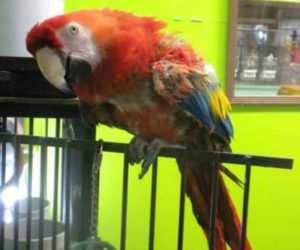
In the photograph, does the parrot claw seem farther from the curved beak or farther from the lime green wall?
the lime green wall

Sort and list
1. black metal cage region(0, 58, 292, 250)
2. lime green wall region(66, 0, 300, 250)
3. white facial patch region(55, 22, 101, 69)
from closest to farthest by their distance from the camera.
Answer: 1. black metal cage region(0, 58, 292, 250)
2. white facial patch region(55, 22, 101, 69)
3. lime green wall region(66, 0, 300, 250)

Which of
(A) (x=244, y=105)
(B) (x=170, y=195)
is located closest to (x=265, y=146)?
(A) (x=244, y=105)

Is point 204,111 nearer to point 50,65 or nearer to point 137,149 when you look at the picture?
point 137,149

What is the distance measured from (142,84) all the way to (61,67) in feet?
0.40

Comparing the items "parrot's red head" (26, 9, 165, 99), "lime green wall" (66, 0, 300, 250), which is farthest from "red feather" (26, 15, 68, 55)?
"lime green wall" (66, 0, 300, 250)

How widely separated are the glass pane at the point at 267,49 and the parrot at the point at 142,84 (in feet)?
2.05

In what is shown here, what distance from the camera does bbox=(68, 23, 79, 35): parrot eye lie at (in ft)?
2.04

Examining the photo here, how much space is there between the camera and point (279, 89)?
142 centimetres

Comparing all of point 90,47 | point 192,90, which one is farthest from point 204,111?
point 90,47

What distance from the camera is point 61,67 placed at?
2.01 feet

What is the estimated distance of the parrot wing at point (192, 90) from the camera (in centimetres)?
66

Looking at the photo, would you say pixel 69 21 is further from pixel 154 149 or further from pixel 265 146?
pixel 265 146

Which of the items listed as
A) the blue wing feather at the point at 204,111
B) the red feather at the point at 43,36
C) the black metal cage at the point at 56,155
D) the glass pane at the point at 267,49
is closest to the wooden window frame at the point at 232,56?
the glass pane at the point at 267,49

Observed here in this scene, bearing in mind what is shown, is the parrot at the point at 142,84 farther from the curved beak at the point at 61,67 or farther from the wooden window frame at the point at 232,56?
the wooden window frame at the point at 232,56
